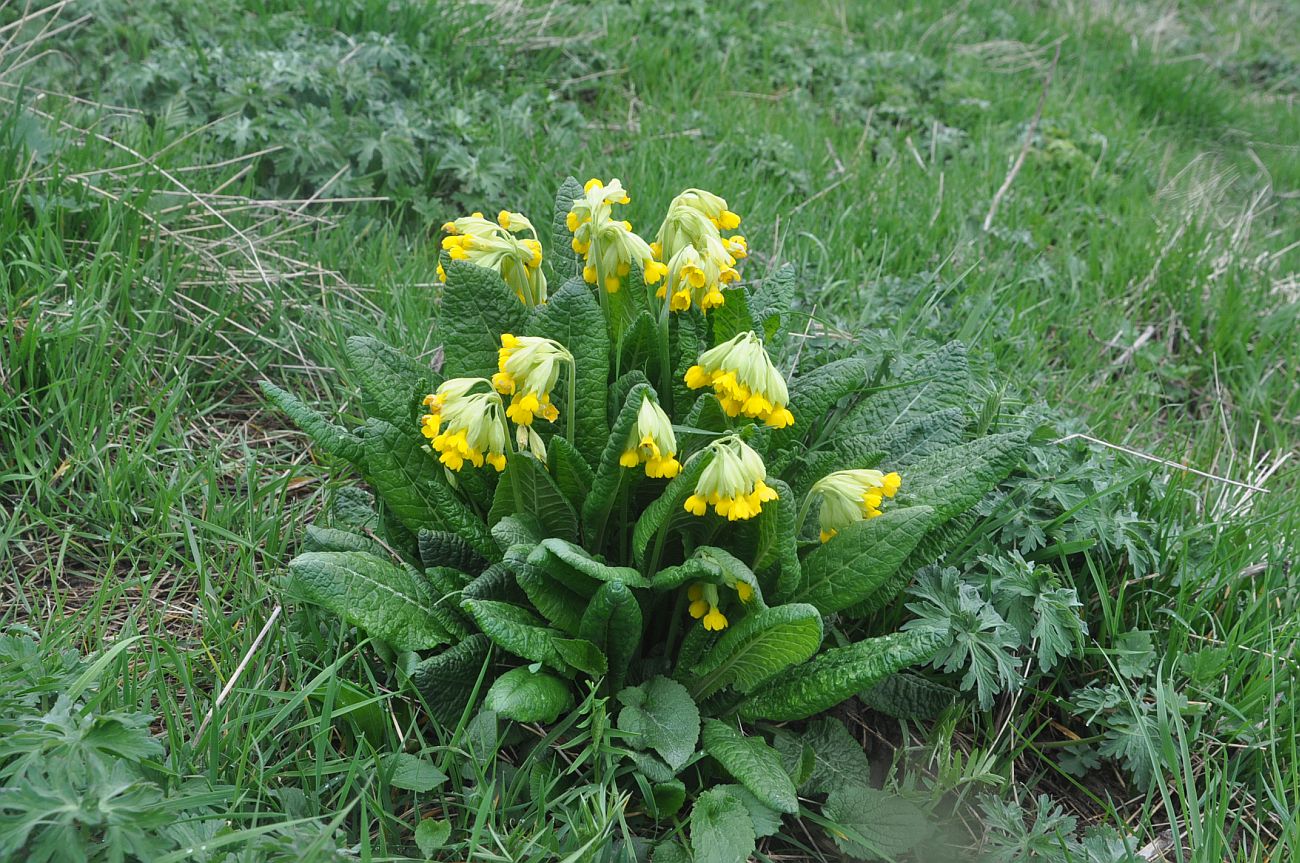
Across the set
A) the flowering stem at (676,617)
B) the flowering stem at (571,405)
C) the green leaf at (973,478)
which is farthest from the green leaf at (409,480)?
the green leaf at (973,478)

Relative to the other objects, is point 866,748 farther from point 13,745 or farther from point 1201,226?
point 1201,226

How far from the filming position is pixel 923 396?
7.59 ft

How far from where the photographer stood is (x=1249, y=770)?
6.61 feet

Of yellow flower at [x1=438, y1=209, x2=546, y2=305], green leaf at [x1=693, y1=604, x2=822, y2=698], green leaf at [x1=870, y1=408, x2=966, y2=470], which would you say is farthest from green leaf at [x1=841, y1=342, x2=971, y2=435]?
yellow flower at [x1=438, y1=209, x2=546, y2=305]

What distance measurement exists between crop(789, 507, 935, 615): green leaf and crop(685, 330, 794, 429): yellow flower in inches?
10.0

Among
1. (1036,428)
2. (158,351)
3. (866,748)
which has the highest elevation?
(1036,428)

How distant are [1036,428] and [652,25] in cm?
293

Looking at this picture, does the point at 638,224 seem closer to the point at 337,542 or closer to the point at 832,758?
the point at 337,542

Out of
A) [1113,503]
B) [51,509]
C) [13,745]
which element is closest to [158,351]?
[51,509]

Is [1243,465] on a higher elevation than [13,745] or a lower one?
lower

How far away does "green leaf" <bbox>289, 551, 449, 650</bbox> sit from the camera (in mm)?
1733

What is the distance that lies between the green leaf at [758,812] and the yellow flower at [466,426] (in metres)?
0.66

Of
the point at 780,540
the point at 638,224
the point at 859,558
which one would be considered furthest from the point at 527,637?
the point at 638,224

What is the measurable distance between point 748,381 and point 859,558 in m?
0.38
